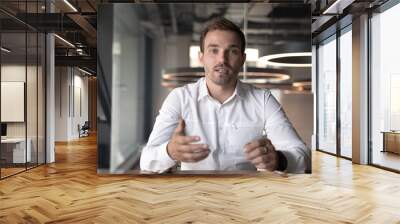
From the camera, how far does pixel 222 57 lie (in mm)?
5074

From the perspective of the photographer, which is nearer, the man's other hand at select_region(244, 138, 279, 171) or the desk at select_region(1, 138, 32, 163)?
the man's other hand at select_region(244, 138, 279, 171)

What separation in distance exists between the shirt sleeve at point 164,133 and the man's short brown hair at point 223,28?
79 cm

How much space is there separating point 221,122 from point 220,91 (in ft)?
1.32

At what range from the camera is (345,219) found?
12.9ft

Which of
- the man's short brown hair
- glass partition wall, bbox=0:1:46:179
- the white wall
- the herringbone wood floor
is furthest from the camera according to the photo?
the white wall

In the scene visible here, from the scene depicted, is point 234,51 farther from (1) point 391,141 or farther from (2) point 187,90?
(1) point 391,141

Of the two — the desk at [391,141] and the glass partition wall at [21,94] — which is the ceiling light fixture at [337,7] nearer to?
the desk at [391,141]

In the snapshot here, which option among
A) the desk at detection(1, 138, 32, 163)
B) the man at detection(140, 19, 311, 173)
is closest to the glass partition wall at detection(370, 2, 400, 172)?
the man at detection(140, 19, 311, 173)

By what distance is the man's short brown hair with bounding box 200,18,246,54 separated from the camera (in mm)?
5277

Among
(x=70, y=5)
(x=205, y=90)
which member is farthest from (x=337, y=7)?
(x=70, y=5)

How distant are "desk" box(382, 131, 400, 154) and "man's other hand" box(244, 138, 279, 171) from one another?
3174 mm

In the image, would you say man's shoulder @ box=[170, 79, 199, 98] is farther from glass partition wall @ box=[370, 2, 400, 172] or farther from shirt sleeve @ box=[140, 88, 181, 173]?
glass partition wall @ box=[370, 2, 400, 172]

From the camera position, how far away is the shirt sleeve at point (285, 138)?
512 centimetres

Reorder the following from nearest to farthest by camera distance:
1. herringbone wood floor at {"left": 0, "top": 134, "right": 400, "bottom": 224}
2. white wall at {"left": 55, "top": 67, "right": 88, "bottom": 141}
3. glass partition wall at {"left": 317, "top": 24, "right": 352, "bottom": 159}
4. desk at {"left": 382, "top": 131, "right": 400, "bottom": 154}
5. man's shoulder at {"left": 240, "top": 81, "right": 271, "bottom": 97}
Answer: herringbone wood floor at {"left": 0, "top": 134, "right": 400, "bottom": 224} → man's shoulder at {"left": 240, "top": 81, "right": 271, "bottom": 97} → desk at {"left": 382, "top": 131, "right": 400, "bottom": 154} → glass partition wall at {"left": 317, "top": 24, "right": 352, "bottom": 159} → white wall at {"left": 55, "top": 67, "right": 88, "bottom": 141}
